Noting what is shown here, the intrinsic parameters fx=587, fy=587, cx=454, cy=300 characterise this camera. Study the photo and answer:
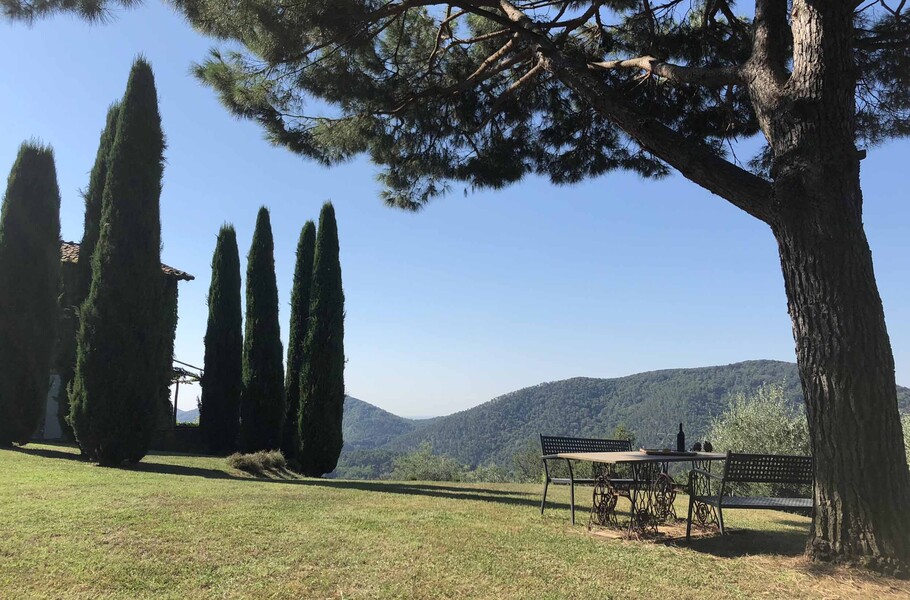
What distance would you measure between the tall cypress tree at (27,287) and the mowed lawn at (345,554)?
623cm

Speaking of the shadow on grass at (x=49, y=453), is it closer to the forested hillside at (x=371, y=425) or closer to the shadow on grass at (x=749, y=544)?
the shadow on grass at (x=749, y=544)

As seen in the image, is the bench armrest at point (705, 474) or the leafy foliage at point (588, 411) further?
the leafy foliage at point (588, 411)

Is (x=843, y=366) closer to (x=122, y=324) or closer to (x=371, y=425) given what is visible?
(x=122, y=324)

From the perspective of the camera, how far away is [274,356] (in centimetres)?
1516

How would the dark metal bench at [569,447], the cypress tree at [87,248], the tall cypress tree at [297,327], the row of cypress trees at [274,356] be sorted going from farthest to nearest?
the tall cypress tree at [297,327] < the row of cypress trees at [274,356] < the cypress tree at [87,248] < the dark metal bench at [569,447]

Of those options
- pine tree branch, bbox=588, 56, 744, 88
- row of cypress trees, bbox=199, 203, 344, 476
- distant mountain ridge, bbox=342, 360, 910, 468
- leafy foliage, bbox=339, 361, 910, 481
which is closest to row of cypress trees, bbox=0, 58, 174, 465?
row of cypress trees, bbox=199, 203, 344, 476

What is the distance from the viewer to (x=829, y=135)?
12.7 feet

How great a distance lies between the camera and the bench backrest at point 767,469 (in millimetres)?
4656

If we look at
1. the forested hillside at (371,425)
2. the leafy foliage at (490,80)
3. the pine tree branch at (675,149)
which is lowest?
the forested hillside at (371,425)

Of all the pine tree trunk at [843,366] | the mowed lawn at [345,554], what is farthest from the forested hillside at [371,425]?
the pine tree trunk at [843,366]

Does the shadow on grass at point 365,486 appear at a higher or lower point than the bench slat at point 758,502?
lower

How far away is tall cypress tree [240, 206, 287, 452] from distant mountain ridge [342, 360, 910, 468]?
1639 inches

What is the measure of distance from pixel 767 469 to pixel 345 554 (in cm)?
336

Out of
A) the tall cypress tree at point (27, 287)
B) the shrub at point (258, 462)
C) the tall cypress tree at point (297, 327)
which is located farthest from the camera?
the tall cypress tree at point (297, 327)
